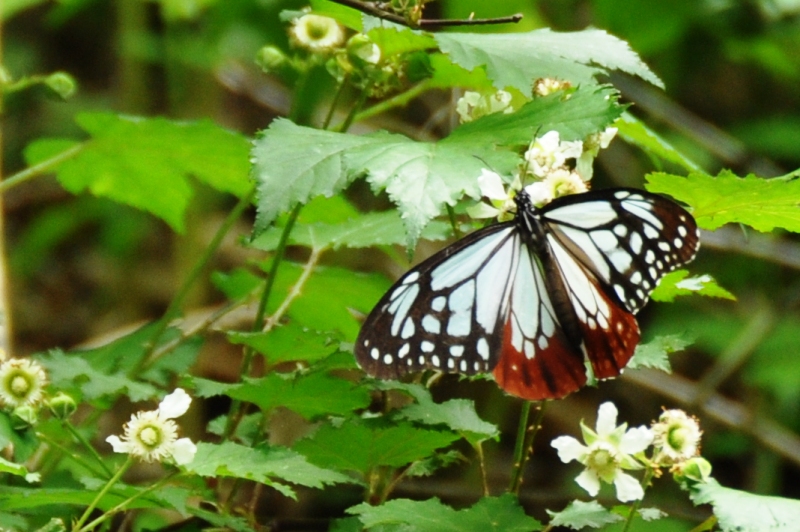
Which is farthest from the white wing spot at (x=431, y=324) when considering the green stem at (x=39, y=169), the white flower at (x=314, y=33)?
the green stem at (x=39, y=169)

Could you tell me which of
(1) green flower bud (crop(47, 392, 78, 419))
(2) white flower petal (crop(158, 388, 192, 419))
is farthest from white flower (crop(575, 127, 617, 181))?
(1) green flower bud (crop(47, 392, 78, 419))

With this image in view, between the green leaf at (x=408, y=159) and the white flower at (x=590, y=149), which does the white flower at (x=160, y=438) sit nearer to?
the green leaf at (x=408, y=159)

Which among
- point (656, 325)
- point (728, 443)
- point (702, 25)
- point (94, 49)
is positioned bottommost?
point (728, 443)

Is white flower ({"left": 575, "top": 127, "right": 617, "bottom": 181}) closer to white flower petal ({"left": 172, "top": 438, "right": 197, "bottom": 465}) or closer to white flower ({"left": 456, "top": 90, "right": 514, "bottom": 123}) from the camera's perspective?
white flower ({"left": 456, "top": 90, "right": 514, "bottom": 123})

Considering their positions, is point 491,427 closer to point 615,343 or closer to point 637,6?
point 615,343

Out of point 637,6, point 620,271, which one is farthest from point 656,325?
point 620,271

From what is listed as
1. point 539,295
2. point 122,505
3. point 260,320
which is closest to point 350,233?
point 260,320

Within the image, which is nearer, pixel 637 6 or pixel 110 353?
pixel 110 353
